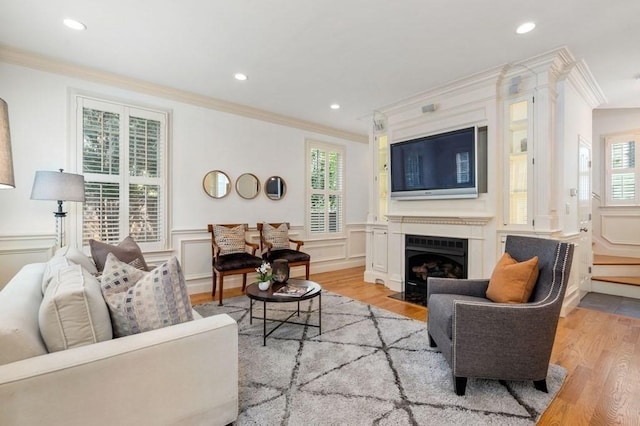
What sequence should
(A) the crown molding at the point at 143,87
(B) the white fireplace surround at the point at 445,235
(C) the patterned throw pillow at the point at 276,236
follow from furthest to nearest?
(C) the patterned throw pillow at the point at 276,236 → (B) the white fireplace surround at the point at 445,235 → (A) the crown molding at the point at 143,87

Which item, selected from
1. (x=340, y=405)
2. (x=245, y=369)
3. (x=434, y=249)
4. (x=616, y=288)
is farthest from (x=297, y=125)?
(x=616, y=288)

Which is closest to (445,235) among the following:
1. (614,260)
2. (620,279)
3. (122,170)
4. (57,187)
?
(620,279)

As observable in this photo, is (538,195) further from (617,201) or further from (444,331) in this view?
(617,201)

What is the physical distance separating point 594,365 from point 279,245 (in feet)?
11.6

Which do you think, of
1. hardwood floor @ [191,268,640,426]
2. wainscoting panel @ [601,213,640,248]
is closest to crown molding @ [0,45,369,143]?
hardwood floor @ [191,268,640,426]

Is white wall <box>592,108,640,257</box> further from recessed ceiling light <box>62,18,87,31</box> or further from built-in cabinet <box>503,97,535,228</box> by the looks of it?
recessed ceiling light <box>62,18,87,31</box>

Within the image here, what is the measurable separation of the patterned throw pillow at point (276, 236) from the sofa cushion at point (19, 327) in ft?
10.1

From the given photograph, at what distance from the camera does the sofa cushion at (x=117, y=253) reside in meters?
2.43

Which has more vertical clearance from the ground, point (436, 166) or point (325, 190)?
point (436, 166)

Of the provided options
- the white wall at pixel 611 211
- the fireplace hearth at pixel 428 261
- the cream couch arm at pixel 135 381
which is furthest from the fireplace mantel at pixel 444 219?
the white wall at pixel 611 211

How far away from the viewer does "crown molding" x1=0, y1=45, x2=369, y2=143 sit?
121 inches

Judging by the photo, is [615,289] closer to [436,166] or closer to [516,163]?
[516,163]

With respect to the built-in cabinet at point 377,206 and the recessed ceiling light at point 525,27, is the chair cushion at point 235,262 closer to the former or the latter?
the built-in cabinet at point 377,206

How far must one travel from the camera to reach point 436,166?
3.85 m
